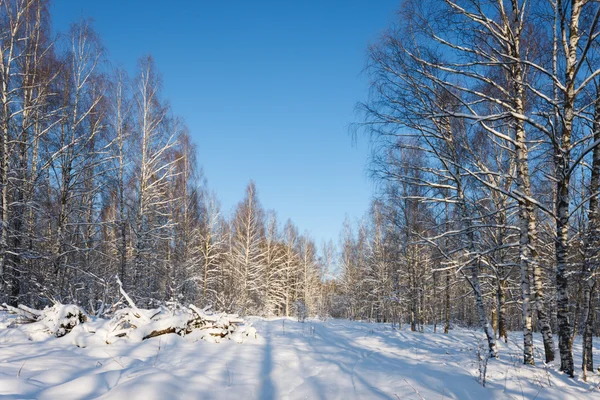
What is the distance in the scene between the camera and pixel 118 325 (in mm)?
5199

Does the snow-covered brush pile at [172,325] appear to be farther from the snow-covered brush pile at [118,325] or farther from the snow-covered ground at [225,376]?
the snow-covered ground at [225,376]

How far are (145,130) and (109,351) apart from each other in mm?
10843

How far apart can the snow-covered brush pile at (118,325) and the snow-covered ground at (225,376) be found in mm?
190

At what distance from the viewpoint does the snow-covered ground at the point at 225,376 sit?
9.26 feet

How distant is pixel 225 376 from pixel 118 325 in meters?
2.49

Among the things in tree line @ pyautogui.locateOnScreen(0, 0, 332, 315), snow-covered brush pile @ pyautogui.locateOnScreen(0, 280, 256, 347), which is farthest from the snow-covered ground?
tree line @ pyautogui.locateOnScreen(0, 0, 332, 315)

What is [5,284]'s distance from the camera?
8.97 metres

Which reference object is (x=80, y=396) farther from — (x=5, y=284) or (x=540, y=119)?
(x=5, y=284)

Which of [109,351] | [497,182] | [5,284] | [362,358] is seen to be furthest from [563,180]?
[5,284]

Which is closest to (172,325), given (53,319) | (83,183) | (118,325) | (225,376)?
(118,325)

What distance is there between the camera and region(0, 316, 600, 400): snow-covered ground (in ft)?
9.26

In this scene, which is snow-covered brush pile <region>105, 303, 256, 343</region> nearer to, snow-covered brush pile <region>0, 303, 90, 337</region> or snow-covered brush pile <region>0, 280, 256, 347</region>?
snow-covered brush pile <region>0, 280, 256, 347</region>

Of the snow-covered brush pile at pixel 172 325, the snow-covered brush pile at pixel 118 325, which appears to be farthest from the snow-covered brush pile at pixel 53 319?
the snow-covered brush pile at pixel 172 325

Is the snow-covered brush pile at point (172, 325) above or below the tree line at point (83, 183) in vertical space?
below
